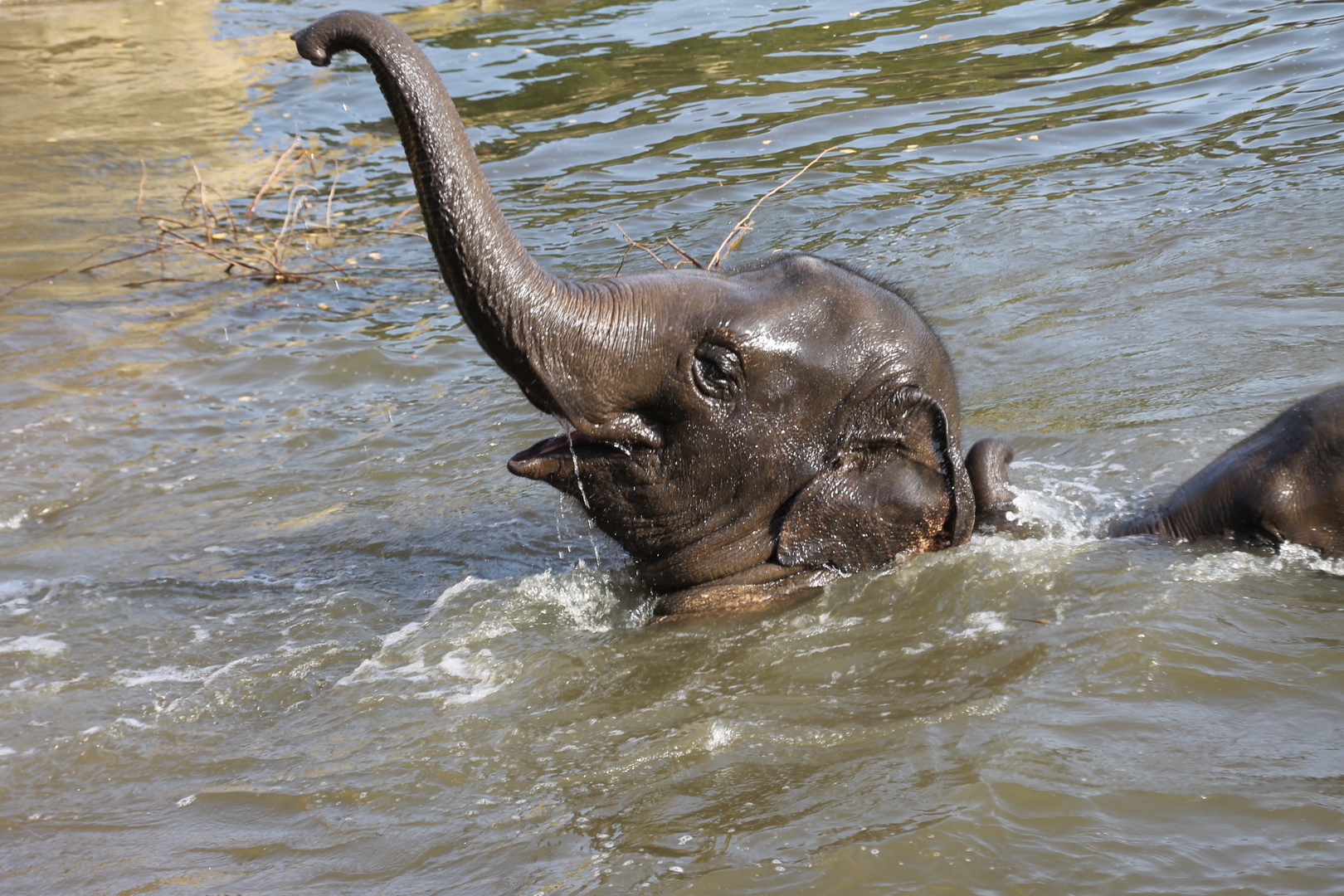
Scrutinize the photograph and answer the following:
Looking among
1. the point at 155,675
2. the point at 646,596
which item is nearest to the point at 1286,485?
the point at 646,596

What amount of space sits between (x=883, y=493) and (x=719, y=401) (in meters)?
0.60

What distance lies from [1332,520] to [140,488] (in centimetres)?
503

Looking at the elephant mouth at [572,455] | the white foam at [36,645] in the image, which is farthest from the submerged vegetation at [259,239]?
the elephant mouth at [572,455]

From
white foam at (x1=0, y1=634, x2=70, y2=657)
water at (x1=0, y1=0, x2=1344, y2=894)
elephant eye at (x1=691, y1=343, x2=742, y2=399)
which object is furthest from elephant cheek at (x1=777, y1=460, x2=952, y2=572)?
white foam at (x1=0, y1=634, x2=70, y2=657)

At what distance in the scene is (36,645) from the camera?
4.73 meters

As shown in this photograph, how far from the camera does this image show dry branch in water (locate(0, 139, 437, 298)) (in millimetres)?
9508

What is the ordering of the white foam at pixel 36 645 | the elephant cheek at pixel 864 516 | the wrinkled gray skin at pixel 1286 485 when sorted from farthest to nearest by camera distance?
1. the white foam at pixel 36 645
2. the elephant cheek at pixel 864 516
3. the wrinkled gray skin at pixel 1286 485

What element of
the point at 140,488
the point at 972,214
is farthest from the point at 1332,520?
the point at 972,214

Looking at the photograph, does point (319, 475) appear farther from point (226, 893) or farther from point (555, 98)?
point (555, 98)

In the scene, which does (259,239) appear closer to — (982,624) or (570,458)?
(570,458)

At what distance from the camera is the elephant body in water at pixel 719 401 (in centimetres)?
354

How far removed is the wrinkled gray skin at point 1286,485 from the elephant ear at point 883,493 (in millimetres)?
724

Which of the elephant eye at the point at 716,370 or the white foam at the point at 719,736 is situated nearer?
the white foam at the point at 719,736

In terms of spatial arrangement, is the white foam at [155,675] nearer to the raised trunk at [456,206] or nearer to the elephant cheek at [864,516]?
the raised trunk at [456,206]
